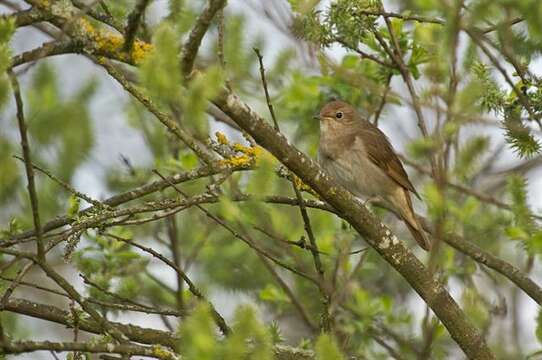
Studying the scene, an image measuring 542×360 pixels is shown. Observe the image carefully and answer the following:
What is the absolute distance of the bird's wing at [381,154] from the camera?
780 centimetres

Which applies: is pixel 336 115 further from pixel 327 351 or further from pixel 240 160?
pixel 327 351

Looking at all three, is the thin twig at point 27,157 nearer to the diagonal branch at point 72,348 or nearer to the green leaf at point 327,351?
the diagonal branch at point 72,348

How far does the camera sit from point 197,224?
8953 millimetres

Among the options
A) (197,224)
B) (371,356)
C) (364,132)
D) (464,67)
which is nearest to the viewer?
(464,67)

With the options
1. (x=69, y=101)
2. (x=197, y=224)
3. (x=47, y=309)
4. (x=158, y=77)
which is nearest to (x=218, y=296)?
(x=197, y=224)

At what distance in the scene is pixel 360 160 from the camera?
306 inches

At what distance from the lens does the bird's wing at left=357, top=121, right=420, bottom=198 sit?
25.6ft

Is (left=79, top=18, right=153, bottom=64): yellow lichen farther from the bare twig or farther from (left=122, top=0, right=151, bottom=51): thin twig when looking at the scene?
the bare twig

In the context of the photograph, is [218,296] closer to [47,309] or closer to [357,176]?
[357,176]

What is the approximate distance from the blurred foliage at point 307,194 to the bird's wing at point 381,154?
0.50 feet

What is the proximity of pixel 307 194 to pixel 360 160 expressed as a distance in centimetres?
57

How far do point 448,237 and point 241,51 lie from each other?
2.99 meters

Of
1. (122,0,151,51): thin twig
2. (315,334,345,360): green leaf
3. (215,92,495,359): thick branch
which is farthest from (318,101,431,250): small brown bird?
(315,334,345,360): green leaf

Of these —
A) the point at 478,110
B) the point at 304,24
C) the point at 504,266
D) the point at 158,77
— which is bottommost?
the point at 158,77
